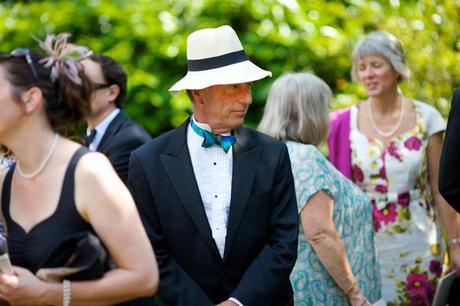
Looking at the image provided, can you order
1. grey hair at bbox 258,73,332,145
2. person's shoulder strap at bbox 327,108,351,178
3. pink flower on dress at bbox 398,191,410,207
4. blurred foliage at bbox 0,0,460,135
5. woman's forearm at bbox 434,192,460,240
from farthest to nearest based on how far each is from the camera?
blurred foliage at bbox 0,0,460,135 < person's shoulder strap at bbox 327,108,351,178 < pink flower on dress at bbox 398,191,410,207 < woman's forearm at bbox 434,192,460,240 < grey hair at bbox 258,73,332,145

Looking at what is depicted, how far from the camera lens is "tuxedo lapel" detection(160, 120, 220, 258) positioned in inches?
167

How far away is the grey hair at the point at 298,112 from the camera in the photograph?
16.5 feet

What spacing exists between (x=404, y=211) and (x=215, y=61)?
2.33m

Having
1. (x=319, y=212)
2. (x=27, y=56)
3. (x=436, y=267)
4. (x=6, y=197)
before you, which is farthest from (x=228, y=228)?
(x=436, y=267)

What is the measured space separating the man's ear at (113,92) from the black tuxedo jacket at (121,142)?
0.17 m

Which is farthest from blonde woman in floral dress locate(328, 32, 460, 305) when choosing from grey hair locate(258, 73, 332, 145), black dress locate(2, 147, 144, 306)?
black dress locate(2, 147, 144, 306)

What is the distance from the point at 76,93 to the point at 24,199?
0.43 m

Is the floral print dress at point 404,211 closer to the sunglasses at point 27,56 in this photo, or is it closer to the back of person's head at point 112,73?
the back of person's head at point 112,73

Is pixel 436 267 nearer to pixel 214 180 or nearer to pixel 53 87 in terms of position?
pixel 214 180

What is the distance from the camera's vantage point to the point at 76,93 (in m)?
3.56

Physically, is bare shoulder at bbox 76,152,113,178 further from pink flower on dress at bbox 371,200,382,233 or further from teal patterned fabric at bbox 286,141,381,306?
pink flower on dress at bbox 371,200,382,233

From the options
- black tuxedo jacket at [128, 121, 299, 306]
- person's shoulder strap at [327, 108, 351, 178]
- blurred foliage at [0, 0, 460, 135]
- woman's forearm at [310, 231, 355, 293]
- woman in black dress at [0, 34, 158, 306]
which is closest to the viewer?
woman in black dress at [0, 34, 158, 306]

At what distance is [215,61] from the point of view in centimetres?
438

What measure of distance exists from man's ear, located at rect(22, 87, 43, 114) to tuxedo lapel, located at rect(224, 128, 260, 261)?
112 centimetres
